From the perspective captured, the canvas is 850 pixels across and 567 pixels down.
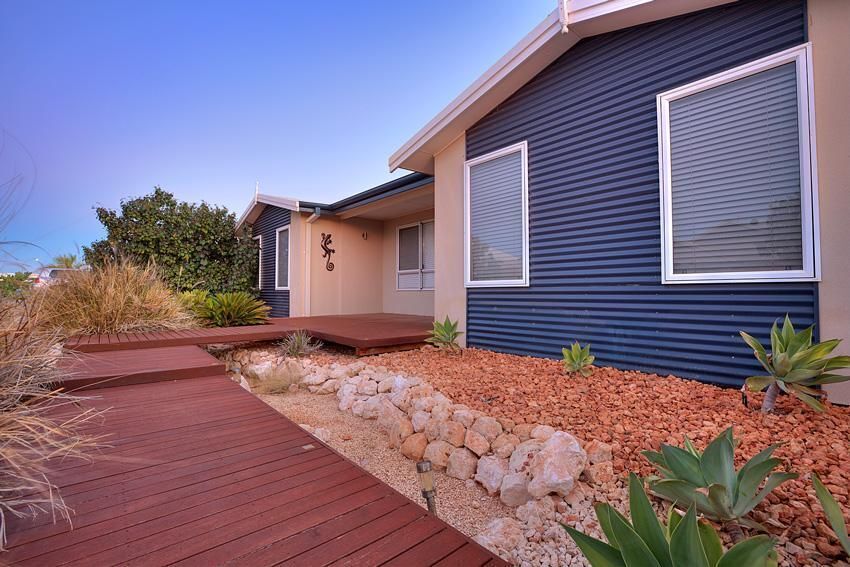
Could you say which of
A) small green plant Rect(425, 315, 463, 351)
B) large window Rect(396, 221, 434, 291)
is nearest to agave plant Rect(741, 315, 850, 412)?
small green plant Rect(425, 315, 463, 351)

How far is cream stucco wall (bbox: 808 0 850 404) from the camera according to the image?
267 cm

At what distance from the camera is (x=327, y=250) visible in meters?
9.26

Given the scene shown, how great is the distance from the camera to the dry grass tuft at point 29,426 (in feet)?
4.76

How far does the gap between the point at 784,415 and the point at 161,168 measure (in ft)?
39.9

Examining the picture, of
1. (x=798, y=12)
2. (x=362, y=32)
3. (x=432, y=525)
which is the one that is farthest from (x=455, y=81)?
(x=432, y=525)

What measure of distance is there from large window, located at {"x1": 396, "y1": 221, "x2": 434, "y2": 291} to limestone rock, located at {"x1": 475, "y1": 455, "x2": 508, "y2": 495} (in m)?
6.09

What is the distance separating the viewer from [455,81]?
11.5 metres

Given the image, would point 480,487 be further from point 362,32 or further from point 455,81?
point 455,81

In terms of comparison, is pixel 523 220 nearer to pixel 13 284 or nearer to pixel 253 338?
pixel 253 338

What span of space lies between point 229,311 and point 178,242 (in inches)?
150

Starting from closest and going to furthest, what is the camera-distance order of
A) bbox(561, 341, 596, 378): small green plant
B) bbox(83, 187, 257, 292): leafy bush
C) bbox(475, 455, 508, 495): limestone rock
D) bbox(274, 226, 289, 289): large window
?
bbox(475, 455, 508, 495): limestone rock → bbox(561, 341, 596, 378): small green plant → bbox(83, 187, 257, 292): leafy bush → bbox(274, 226, 289, 289): large window

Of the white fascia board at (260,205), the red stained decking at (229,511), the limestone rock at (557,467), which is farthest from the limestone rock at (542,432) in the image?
A: the white fascia board at (260,205)

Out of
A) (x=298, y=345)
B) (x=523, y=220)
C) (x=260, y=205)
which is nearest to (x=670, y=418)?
(x=523, y=220)

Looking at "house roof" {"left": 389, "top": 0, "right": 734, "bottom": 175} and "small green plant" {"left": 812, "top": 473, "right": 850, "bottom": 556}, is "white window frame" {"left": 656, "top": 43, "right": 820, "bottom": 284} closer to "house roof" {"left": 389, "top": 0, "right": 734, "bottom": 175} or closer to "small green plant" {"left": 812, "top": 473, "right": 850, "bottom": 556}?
"house roof" {"left": 389, "top": 0, "right": 734, "bottom": 175}
